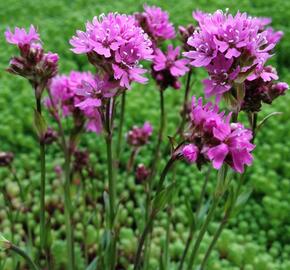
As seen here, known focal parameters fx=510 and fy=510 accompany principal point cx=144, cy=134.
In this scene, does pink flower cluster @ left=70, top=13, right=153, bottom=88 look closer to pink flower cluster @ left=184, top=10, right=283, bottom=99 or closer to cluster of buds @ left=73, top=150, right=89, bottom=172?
pink flower cluster @ left=184, top=10, right=283, bottom=99

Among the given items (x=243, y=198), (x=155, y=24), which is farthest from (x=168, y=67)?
A: (x=243, y=198)

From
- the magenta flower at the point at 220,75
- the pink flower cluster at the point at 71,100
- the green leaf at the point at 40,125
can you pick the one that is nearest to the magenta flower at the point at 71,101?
the pink flower cluster at the point at 71,100

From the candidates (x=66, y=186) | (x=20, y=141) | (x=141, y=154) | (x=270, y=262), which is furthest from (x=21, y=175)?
(x=270, y=262)

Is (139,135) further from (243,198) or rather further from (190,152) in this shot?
(190,152)

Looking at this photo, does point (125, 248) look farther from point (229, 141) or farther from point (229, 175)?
point (229, 141)

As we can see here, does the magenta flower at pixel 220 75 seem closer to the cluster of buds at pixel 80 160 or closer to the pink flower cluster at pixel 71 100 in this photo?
the pink flower cluster at pixel 71 100

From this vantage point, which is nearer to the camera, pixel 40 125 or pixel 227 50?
pixel 227 50
